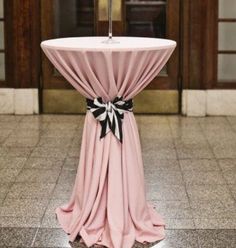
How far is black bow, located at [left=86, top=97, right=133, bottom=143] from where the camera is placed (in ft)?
9.64

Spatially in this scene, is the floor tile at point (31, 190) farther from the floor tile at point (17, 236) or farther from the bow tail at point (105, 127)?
the bow tail at point (105, 127)

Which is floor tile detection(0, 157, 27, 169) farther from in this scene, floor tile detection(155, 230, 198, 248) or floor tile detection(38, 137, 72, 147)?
floor tile detection(155, 230, 198, 248)

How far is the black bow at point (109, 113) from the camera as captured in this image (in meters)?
2.94

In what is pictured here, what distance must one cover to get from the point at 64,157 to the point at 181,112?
1673 mm

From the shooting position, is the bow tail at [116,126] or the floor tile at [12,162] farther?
the floor tile at [12,162]

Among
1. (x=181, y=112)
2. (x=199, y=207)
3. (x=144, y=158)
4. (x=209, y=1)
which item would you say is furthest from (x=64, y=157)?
(x=209, y=1)

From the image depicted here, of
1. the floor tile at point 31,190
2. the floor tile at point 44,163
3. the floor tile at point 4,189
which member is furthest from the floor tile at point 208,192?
the floor tile at point 4,189

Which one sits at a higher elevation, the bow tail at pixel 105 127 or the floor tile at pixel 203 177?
the bow tail at pixel 105 127

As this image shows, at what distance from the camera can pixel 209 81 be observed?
5.76 metres

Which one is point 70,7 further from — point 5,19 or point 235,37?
point 235,37

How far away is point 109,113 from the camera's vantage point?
9.64 ft

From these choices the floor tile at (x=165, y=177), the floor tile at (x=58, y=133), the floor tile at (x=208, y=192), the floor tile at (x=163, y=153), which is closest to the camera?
the floor tile at (x=208, y=192)

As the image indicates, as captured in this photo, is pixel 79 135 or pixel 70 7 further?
pixel 70 7

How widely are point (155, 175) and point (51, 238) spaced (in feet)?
3.90
